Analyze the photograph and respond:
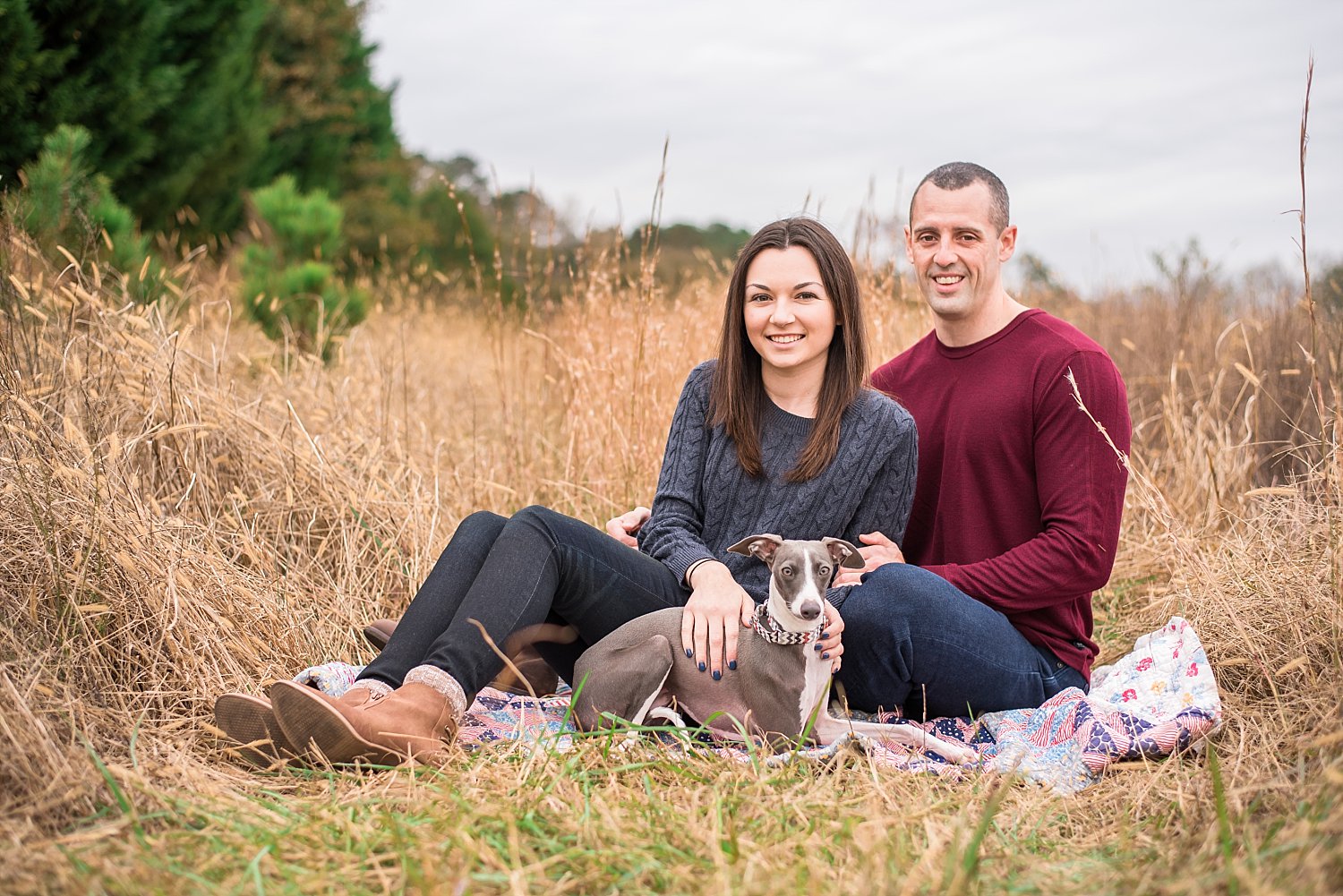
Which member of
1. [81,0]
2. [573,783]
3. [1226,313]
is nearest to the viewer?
[573,783]

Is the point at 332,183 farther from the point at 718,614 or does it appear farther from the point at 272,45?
the point at 718,614

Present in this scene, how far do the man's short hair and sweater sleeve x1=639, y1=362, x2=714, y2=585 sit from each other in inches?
38.9

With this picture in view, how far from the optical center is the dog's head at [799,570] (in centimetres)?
262

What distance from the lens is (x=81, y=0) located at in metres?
7.59

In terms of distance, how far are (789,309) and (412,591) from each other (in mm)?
1889

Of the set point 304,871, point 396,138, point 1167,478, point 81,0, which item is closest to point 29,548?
point 304,871

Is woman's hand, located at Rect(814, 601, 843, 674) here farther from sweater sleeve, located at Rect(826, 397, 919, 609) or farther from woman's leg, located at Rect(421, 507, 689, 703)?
woman's leg, located at Rect(421, 507, 689, 703)

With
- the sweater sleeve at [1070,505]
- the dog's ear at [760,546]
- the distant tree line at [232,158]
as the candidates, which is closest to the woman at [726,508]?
the dog's ear at [760,546]

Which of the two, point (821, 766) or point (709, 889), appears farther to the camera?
point (821, 766)

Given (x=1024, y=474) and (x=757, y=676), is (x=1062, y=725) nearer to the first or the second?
(x=1024, y=474)

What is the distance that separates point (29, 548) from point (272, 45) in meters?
13.5

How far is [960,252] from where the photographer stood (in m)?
3.23

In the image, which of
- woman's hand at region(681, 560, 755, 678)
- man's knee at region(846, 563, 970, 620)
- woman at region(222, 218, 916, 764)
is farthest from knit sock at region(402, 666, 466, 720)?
man's knee at region(846, 563, 970, 620)

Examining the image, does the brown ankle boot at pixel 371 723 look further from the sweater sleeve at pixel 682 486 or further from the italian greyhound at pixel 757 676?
the sweater sleeve at pixel 682 486
